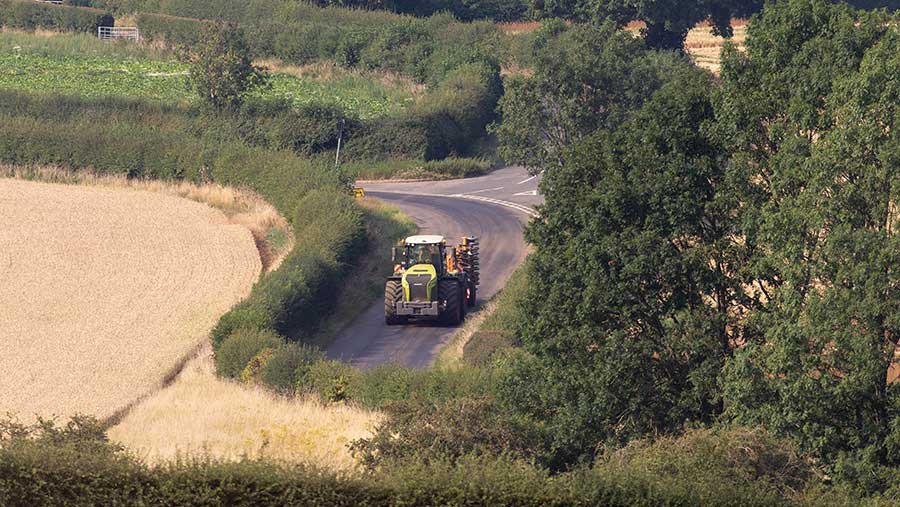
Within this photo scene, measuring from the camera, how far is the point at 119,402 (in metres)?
38.3

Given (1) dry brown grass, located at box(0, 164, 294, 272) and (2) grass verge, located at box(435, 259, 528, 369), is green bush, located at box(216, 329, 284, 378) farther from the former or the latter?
(1) dry brown grass, located at box(0, 164, 294, 272)

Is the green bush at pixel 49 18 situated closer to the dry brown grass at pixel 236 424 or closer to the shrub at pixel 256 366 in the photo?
the dry brown grass at pixel 236 424

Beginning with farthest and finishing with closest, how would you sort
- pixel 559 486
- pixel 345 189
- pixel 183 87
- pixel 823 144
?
pixel 183 87, pixel 345 189, pixel 823 144, pixel 559 486

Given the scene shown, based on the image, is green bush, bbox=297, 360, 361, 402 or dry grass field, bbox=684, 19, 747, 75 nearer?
green bush, bbox=297, 360, 361, 402

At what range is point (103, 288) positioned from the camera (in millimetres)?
53594

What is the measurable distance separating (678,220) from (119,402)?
17245 mm

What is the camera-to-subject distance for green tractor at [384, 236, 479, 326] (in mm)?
47125

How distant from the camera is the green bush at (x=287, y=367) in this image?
38.2 metres

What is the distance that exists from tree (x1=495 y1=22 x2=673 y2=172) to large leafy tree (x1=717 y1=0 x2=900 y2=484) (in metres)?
27.3

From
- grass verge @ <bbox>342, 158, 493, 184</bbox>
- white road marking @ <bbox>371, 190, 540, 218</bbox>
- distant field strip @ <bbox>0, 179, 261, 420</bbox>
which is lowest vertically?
distant field strip @ <bbox>0, 179, 261, 420</bbox>

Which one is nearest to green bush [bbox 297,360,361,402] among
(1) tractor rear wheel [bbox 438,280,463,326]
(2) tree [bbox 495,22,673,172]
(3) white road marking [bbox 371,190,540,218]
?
(1) tractor rear wheel [bbox 438,280,463,326]

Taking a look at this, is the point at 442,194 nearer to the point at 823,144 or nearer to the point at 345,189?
the point at 345,189

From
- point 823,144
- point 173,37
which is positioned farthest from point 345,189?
point 173,37

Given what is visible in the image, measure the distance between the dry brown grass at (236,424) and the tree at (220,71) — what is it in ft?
161
